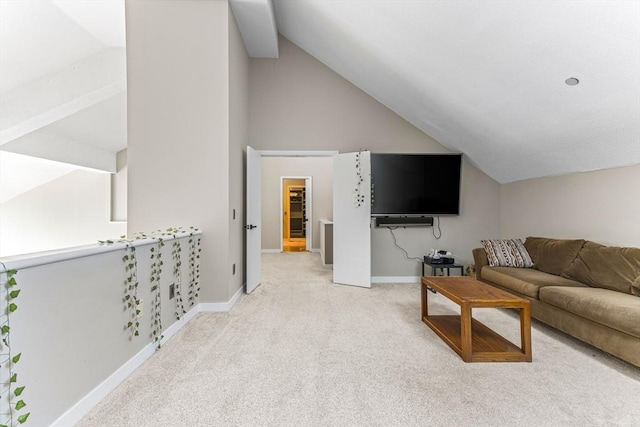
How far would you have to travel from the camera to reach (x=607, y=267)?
262 cm

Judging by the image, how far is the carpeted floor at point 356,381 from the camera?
153cm

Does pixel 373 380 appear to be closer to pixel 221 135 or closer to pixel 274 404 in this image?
pixel 274 404

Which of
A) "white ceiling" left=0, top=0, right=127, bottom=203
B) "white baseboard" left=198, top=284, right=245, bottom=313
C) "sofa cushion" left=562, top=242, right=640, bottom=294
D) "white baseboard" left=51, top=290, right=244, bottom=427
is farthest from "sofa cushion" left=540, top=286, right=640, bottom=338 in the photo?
"white ceiling" left=0, top=0, right=127, bottom=203

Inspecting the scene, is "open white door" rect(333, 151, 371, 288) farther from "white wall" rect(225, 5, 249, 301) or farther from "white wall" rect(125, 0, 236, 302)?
"white wall" rect(125, 0, 236, 302)

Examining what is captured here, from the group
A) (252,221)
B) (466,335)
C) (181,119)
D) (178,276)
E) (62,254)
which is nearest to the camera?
(62,254)

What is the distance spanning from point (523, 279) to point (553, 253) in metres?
0.65

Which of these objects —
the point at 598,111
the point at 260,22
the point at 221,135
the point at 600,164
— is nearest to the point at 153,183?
the point at 221,135

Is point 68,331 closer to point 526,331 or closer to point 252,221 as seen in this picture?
point 252,221

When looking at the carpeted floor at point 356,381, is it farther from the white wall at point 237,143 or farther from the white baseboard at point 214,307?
the white wall at point 237,143

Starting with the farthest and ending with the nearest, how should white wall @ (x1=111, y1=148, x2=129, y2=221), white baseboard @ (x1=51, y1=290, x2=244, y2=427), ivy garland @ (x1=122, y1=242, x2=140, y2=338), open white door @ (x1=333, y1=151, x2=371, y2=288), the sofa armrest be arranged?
1. white wall @ (x1=111, y1=148, x2=129, y2=221)
2. open white door @ (x1=333, y1=151, x2=371, y2=288)
3. the sofa armrest
4. ivy garland @ (x1=122, y1=242, x2=140, y2=338)
5. white baseboard @ (x1=51, y1=290, x2=244, y2=427)

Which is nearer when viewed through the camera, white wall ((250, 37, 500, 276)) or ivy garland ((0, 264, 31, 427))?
ivy garland ((0, 264, 31, 427))

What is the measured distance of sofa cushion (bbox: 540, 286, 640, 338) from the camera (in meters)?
1.93

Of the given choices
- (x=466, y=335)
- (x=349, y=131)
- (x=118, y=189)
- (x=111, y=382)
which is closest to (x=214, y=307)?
(x=111, y=382)

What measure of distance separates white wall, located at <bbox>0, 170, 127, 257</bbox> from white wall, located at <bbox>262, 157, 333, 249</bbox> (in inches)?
138
